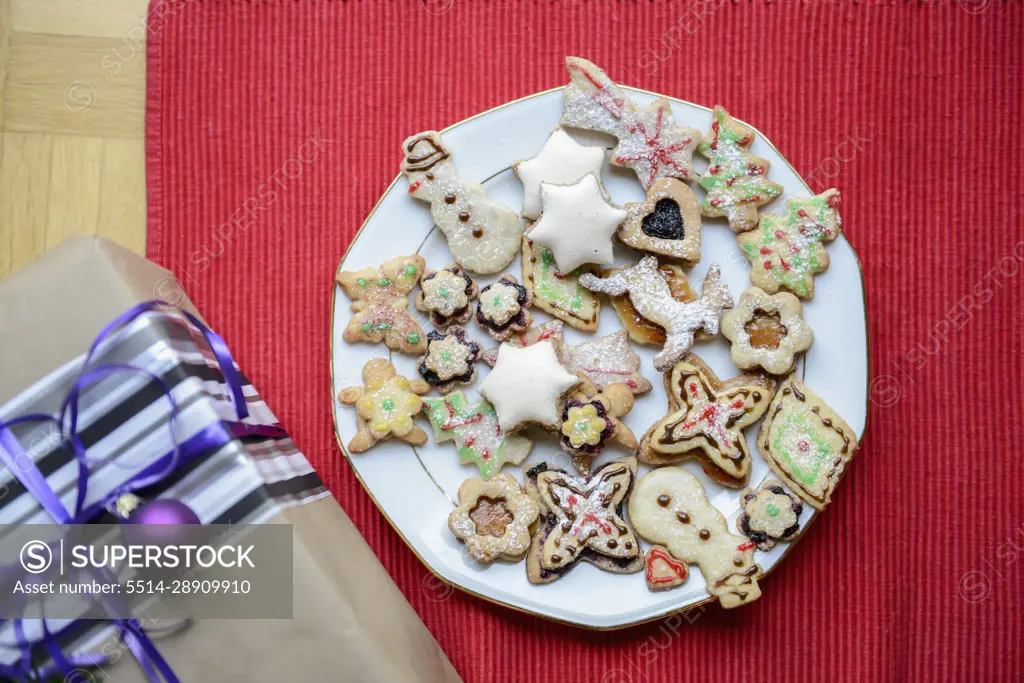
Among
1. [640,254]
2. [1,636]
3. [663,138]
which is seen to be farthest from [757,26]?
[1,636]

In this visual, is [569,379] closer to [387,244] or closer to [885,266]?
[387,244]

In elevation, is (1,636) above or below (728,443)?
below

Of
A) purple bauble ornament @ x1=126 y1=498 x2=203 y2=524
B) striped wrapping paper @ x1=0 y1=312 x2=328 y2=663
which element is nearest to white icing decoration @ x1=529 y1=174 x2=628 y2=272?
striped wrapping paper @ x1=0 y1=312 x2=328 y2=663

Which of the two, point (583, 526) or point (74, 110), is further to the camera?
point (74, 110)

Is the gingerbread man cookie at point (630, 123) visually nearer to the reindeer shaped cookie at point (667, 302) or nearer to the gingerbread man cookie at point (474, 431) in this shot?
the reindeer shaped cookie at point (667, 302)

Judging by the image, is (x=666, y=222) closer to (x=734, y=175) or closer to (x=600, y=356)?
(x=734, y=175)

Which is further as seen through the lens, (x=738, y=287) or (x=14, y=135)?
(x=14, y=135)

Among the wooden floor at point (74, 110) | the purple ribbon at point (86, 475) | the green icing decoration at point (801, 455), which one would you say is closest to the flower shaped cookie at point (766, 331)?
the green icing decoration at point (801, 455)

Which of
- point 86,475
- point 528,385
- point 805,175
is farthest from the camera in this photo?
point 805,175

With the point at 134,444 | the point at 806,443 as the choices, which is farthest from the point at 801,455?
the point at 134,444
